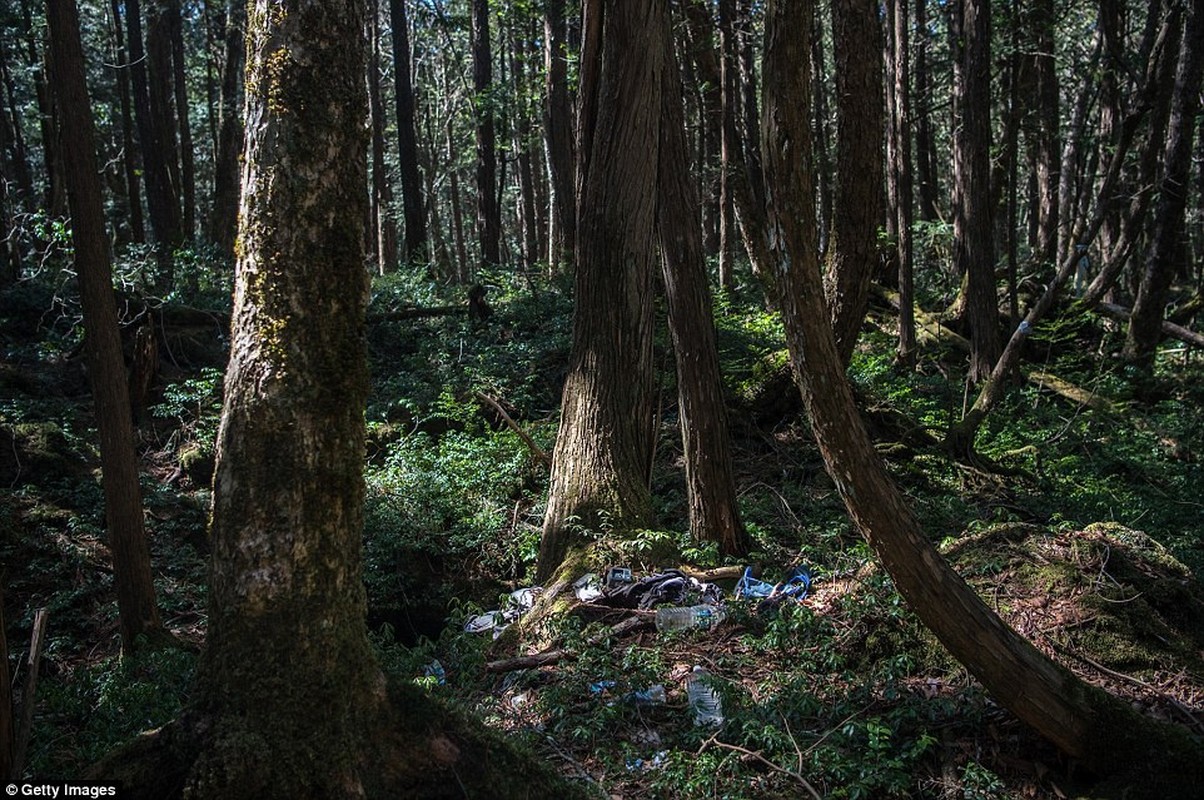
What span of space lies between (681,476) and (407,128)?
13663 millimetres

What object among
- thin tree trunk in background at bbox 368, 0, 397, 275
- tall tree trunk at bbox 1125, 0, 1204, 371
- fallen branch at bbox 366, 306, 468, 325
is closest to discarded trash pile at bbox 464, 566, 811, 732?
fallen branch at bbox 366, 306, 468, 325

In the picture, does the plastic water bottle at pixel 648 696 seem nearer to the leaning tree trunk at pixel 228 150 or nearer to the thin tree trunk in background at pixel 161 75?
the thin tree trunk in background at pixel 161 75

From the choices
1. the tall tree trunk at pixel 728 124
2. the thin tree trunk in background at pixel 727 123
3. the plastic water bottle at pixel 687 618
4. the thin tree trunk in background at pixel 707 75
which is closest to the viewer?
the plastic water bottle at pixel 687 618

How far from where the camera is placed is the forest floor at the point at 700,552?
4.55 m

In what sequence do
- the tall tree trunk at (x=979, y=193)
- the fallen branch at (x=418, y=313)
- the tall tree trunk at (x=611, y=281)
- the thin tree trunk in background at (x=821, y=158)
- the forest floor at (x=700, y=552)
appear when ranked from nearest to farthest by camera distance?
the forest floor at (x=700, y=552) → the tall tree trunk at (x=611, y=281) → the tall tree trunk at (x=979, y=193) → the fallen branch at (x=418, y=313) → the thin tree trunk in background at (x=821, y=158)

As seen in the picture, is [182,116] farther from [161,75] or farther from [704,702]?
[704,702]

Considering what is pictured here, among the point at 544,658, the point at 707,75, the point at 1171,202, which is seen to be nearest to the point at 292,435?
the point at 544,658

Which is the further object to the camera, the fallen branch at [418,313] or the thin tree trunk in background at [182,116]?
the thin tree trunk in background at [182,116]

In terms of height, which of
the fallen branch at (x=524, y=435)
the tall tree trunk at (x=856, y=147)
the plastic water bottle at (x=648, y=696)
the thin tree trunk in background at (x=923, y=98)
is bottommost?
the plastic water bottle at (x=648, y=696)

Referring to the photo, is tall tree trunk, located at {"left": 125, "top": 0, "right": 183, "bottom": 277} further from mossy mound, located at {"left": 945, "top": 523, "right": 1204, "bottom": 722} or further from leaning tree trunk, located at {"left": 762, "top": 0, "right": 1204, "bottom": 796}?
mossy mound, located at {"left": 945, "top": 523, "right": 1204, "bottom": 722}

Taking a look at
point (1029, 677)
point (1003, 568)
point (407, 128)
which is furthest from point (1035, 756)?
point (407, 128)

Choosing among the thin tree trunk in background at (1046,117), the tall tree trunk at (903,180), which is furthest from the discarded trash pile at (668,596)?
the thin tree trunk in background at (1046,117)

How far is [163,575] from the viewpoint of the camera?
332 inches

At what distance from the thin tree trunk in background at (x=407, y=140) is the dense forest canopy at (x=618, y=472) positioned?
4.34 meters
